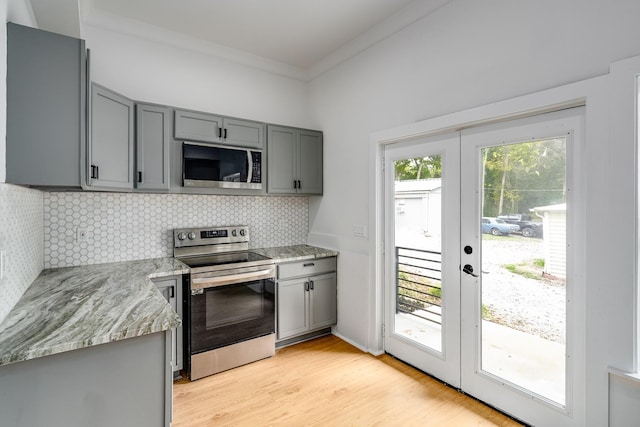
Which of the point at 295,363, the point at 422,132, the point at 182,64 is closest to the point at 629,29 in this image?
the point at 422,132

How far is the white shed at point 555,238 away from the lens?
188 centimetres

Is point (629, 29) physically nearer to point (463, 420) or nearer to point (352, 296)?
point (463, 420)

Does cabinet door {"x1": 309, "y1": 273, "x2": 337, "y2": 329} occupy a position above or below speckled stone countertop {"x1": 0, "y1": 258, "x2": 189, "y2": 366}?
below

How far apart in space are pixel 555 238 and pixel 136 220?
324cm

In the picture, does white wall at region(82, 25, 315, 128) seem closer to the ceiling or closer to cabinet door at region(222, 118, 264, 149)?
the ceiling

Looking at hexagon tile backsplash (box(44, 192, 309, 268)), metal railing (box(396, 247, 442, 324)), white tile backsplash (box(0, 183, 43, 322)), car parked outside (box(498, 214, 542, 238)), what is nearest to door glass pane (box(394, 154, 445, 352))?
metal railing (box(396, 247, 442, 324))

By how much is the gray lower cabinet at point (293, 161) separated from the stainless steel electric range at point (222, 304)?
2.60ft

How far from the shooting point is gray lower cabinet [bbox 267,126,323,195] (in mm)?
3361

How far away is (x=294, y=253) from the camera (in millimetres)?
3299

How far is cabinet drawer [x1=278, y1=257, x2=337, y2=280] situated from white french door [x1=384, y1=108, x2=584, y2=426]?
0.81 meters

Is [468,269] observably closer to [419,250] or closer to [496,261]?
[496,261]

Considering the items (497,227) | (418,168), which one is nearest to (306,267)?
(418,168)

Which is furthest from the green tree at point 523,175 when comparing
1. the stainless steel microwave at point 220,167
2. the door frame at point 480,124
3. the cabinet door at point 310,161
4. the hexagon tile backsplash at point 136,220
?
the hexagon tile backsplash at point 136,220

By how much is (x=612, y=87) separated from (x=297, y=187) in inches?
102
